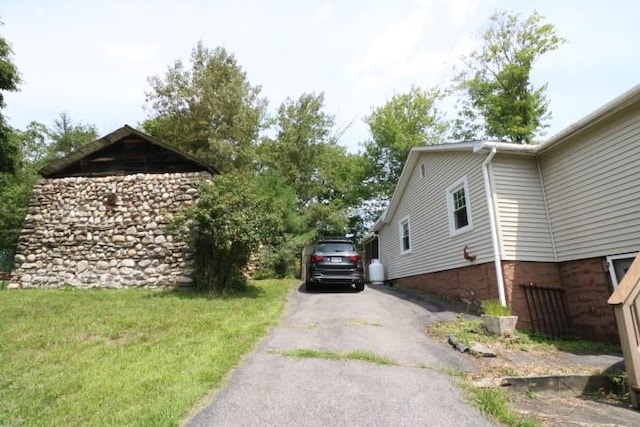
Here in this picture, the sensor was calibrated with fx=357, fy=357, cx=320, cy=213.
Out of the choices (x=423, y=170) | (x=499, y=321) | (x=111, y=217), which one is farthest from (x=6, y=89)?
(x=499, y=321)

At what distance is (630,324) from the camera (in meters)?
4.22

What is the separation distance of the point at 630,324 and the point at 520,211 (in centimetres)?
444

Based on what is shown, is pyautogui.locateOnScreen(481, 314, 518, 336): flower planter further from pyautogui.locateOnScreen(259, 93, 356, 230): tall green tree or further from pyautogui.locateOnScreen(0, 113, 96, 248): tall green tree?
pyautogui.locateOnScreen(0, 113, 96, 248): tall green tree

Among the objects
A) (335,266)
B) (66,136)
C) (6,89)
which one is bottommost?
(335,266)

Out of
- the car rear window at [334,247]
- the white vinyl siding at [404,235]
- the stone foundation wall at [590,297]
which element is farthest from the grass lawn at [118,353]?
the stone foundation wall at [590,297]

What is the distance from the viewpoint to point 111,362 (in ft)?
15.7

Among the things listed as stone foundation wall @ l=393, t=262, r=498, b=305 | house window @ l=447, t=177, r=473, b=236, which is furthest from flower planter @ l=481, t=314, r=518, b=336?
house window @ l=447, t=177, r=473, b=236

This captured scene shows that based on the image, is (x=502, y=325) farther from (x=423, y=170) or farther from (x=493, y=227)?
(x=423, y=170)

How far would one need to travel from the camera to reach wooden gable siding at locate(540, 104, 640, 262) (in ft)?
21.5

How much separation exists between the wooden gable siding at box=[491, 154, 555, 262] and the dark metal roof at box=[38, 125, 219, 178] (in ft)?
29.2

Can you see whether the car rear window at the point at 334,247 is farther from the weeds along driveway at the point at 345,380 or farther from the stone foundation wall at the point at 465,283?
the weeds along driveway at the point at 345,380

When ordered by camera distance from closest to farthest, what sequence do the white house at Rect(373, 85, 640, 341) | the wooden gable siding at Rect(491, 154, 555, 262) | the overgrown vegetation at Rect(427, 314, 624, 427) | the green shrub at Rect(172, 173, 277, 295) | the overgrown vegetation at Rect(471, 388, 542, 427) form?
the overgrown vegetation at Rect(471, 388, 542, 427), the overgrown vegetation at Rect(427, 314, 624, 427), the white house at Rect(373, 85, 640, 341), the wooden gable siding at Rect(491, 154, 555, 262), the green shrub at Rect(172, 173, 277, 295)

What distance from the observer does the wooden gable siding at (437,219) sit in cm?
867

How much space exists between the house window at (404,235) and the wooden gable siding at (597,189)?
5.81 m
